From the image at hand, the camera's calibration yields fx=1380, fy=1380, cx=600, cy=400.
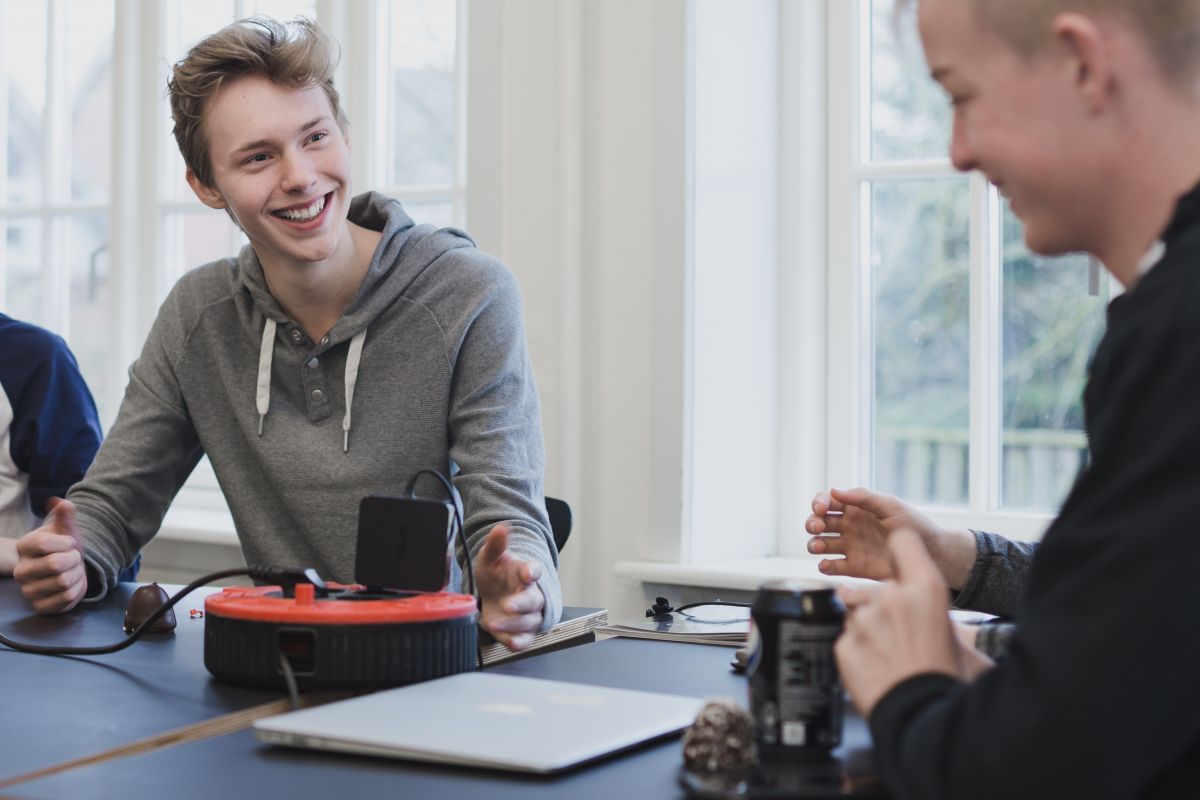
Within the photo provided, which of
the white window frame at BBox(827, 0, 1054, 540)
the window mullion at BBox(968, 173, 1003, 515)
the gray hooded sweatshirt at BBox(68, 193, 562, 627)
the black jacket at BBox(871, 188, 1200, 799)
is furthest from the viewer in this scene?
the white window frame at BBox(827, 0, 1054, 540)

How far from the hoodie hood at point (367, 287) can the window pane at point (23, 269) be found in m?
2.10

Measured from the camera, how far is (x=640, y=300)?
2.60m

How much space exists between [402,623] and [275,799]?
33cm

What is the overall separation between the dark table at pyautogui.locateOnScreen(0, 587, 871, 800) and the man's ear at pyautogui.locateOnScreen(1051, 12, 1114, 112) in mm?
450

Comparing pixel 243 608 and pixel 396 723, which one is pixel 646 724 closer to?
pixel 396 723

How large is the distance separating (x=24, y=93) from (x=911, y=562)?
3687 millimetres

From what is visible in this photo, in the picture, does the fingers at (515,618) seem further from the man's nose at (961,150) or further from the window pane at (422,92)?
the window pane at (422,92)

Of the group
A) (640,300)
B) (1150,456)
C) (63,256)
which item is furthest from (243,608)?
(63,256)

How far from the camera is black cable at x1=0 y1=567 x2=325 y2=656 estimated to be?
1.27 m

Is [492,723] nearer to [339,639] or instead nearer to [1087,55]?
[339,639]

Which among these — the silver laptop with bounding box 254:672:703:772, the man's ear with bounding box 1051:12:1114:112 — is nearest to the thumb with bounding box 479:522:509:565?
the silver laptop with bounding box 254:672:703:772

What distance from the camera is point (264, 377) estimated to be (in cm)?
197

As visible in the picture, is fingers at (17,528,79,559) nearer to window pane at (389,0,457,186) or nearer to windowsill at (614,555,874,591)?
windowsill at (614,555,874,591)

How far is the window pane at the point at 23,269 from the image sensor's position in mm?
3916
